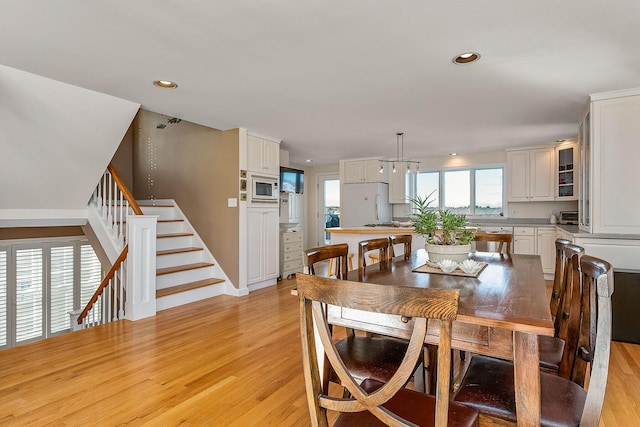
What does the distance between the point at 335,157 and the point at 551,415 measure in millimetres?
6132

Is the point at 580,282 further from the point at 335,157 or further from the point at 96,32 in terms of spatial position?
the point at 335,157

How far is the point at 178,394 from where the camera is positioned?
6.84 ft

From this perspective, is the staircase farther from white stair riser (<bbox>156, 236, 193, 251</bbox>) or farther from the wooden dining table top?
the wooden dining table top

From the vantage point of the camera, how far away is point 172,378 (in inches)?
90.0

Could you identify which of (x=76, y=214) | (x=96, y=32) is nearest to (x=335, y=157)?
(x=76, y=214)

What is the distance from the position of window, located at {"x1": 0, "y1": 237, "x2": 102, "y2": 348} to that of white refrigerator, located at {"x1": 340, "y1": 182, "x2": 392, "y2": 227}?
4.50 m

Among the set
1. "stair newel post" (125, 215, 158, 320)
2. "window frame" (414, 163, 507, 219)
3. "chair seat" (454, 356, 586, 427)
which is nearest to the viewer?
"chair seat" (454, 356, 586, 427)

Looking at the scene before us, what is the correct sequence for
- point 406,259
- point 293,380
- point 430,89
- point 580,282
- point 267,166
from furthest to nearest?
point 267,166 → point 430,89 → point 406,259 → point 293,380 → point 580,282

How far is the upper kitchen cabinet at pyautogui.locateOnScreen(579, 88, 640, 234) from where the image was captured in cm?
321

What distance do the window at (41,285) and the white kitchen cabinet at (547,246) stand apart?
283 inches

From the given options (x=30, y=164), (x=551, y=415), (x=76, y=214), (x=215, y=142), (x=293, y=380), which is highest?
(x=215, y=142)

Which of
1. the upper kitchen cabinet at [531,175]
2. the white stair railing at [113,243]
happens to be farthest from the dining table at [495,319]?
the upper kitchen cabinet at [531,175]

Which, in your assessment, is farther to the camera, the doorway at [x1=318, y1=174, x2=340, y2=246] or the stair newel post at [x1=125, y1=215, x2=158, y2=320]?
the doorway at [x1=318, y1=174, x2=340, y2=246]

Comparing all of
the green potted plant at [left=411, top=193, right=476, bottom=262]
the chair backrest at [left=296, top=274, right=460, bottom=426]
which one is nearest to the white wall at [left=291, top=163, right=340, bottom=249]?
the green potted plant at [left=411, top=193, right=476, bottom=262]
